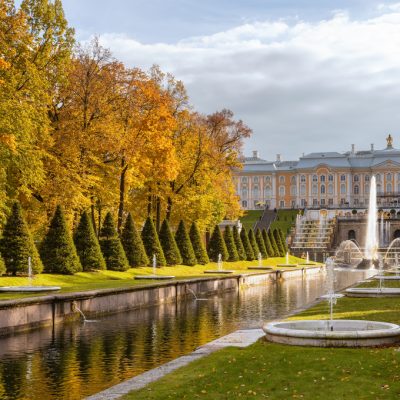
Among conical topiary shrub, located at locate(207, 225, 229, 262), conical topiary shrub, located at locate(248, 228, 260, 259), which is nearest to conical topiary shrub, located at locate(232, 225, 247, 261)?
conical topiary shrub, located at locate(248, 228, 260, 259)

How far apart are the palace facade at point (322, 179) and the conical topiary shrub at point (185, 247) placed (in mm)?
77708

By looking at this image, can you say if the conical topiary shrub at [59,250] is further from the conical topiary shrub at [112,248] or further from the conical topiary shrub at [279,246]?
the conical topiary shrub at [279,246]

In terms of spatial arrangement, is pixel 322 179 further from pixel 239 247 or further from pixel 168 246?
pixel 168 246

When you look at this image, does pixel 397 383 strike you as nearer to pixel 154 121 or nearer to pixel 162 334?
pixel 162 334

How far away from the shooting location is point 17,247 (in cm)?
2262

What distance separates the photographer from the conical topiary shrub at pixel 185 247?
1406 inches

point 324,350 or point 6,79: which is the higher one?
point 6,79

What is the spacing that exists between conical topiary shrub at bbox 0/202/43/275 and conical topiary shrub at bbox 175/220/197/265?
1325 cm

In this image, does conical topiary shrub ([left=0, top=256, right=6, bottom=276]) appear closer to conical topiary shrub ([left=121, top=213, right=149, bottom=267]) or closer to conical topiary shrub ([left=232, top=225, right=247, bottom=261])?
conical topiary shrub ([left=121, top=213, right=149, bottom=267])

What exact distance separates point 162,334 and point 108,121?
1506 cm

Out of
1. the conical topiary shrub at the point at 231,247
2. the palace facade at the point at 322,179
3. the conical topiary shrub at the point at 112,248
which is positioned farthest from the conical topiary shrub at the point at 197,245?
the palace facade at the point at 322,179

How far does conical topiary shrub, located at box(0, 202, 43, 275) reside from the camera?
2245 cm

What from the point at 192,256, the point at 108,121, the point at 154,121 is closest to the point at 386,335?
the point at 108,121

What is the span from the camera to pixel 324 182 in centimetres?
11912
